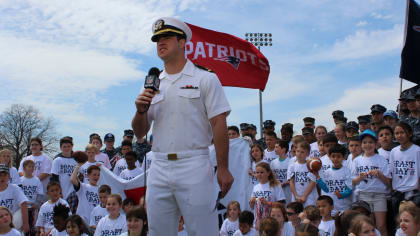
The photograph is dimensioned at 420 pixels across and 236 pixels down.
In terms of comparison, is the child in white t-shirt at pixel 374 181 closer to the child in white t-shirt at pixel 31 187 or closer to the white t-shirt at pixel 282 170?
the white t-shirt at pixel 282 170

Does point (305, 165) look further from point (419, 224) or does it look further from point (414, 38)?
point (414, 38)

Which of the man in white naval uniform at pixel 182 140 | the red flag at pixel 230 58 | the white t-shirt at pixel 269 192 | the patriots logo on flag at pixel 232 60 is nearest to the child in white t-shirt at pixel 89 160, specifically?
the red flag at pixel 230 58

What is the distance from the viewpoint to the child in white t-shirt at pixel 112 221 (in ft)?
25.6

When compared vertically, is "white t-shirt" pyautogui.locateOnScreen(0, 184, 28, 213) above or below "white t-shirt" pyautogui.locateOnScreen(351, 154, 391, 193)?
below

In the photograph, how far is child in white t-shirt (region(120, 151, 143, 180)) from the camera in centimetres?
964

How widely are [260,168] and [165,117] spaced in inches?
193

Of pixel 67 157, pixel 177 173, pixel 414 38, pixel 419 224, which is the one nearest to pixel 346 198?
pixel 419 224

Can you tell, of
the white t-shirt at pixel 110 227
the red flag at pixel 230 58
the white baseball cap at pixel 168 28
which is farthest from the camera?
the red flag at pixel 230 58

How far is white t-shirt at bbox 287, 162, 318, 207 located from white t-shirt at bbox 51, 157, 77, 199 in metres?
4.68

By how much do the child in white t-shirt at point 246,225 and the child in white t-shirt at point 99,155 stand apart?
4.13 m

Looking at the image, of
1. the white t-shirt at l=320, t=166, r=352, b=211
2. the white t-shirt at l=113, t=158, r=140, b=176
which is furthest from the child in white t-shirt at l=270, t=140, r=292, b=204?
the white t-shirt at l=113, t=158, r=140, b=176

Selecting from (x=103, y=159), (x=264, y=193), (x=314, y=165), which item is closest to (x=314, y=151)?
(x=314, y=165)

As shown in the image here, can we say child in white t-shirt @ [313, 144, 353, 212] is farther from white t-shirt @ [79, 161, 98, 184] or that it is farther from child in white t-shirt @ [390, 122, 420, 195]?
white t-shirt @ [79, 161, 98, 184]

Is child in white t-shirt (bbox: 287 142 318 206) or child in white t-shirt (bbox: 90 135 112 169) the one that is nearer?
child in white t-shirt (bbox: 287 142 318 206)
